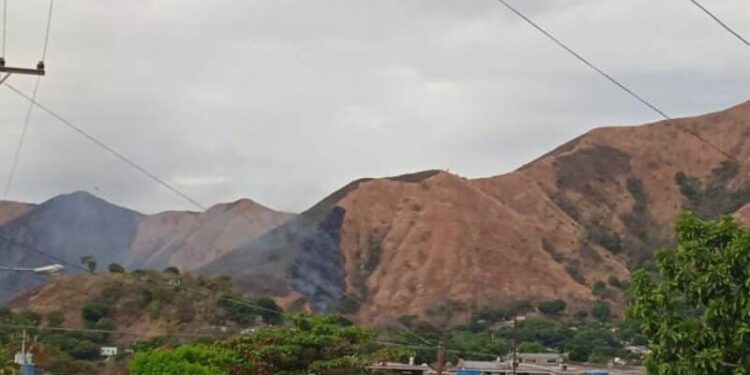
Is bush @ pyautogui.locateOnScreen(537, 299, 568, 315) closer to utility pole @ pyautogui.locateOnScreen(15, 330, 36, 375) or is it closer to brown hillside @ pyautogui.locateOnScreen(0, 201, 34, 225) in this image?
utility pole @ pyautogui.locateOnScreen(15, 330, 36, 375)

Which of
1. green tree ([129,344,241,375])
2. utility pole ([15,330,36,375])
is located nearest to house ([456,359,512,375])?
green tree ([129,344,241,375])

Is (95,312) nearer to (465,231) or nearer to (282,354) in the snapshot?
(465,231)

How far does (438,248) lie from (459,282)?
6.83 m

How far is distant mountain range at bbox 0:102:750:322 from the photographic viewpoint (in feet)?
388

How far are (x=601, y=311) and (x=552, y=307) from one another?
7.08 metres

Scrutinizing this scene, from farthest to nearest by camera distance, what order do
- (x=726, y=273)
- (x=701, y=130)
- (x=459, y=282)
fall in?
(x=701, y=130)
(x=459, y=282)
(x=726, y=273)

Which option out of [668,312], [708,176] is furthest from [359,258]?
[668,312]

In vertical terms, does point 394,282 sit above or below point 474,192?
below

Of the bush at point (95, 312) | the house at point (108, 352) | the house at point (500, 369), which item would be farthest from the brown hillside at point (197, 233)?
the house at point (500, 369)

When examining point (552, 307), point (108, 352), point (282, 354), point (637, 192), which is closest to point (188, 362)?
point (282, 354)

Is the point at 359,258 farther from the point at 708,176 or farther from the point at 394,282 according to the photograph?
the point at 708,176

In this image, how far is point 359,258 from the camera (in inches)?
5108

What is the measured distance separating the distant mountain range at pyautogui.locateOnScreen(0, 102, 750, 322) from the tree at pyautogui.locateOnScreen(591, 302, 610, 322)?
2.50 metres

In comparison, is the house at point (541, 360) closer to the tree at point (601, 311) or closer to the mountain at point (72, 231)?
the tree at point (601, 311)
